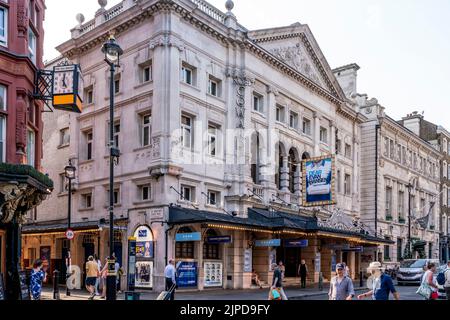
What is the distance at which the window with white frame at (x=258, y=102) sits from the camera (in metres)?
34.5

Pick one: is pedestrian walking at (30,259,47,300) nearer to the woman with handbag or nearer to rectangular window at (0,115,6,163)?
rectangular window at (0,115,6,163)

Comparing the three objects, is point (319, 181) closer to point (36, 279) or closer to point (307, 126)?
point (307, 126)

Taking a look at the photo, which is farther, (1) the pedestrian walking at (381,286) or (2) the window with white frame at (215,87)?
(2) the window with white frame at (215,87)

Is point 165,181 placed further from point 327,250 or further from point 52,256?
point 327,250

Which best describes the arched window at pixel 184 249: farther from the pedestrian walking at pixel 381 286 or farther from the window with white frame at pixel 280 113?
the pedestrian walking at pixel 381 286

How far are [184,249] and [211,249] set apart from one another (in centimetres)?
235

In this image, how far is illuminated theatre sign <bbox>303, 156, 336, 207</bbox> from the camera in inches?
1363

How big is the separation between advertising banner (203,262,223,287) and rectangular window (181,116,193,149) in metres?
6.52

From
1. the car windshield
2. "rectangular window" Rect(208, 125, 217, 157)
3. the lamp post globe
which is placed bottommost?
→ the car windshield

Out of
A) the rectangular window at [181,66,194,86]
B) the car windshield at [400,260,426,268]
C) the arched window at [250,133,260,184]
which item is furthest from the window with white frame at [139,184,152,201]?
the car windshield at [400,260,426,268]

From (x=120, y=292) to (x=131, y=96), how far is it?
34.3ft

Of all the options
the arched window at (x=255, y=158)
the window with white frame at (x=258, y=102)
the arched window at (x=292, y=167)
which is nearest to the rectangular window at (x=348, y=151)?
the arched window at (x=292, y=167)

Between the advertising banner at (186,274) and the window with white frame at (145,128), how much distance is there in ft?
21.9
